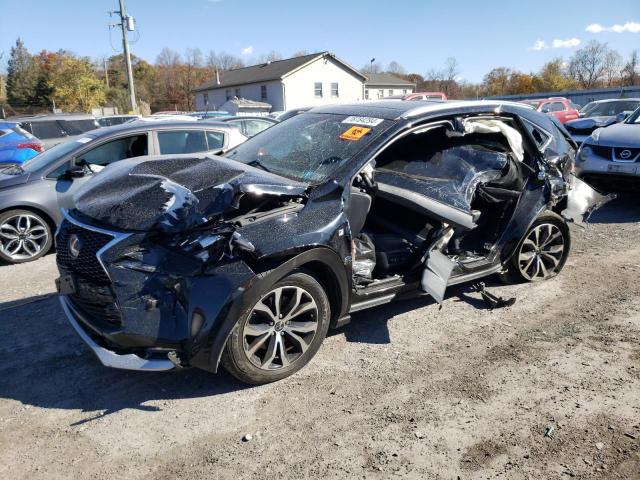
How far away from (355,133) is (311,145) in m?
0.40

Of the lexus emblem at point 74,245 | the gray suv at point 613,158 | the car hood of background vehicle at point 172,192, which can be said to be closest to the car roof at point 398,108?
the car hood of background vehicle at point 172,192

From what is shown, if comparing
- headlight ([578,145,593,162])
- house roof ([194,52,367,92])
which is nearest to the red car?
headlight ([578,145,593,162])

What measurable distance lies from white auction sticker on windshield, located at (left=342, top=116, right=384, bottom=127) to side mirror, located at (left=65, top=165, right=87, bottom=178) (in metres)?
3.84

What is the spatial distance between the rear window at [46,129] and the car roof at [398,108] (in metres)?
12.9

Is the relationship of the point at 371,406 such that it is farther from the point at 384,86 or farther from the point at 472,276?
the point at 384,86

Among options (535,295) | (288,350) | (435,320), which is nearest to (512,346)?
(435,320)

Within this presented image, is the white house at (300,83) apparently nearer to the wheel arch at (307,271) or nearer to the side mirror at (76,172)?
the side mirror at (76,172)

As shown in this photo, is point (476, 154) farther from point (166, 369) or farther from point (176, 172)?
point (166, 369)

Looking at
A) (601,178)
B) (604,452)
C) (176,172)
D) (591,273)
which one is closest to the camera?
(604,452)

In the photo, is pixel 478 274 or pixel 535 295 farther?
pixel 535 295

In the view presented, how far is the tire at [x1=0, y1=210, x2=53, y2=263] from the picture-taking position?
20.0 ft

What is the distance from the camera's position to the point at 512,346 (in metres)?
3.96

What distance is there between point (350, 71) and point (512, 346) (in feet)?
160

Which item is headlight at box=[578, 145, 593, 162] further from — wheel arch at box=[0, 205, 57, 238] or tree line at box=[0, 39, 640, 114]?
tree line at box=[0, 39, 640, 114]
